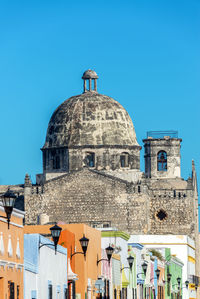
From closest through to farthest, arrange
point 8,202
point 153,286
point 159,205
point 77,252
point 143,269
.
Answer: point 8,202
point 77,252
point 143,269
point 153,286
point 159,205

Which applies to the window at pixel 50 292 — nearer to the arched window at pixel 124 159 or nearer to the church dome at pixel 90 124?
the church dome at pixel 90 124

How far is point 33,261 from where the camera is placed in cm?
2747

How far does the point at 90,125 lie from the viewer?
251 feet

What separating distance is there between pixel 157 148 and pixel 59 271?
5442 centimetres

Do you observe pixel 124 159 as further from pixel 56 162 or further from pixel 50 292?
pixel 50 292

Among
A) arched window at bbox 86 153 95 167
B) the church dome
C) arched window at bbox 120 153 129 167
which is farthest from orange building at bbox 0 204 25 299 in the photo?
arched window at bbox 120 153 129 167

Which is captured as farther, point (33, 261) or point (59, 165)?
point (59, 165)

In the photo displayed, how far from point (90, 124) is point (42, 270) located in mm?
48681

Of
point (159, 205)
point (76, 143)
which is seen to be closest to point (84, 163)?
point (76, 143)

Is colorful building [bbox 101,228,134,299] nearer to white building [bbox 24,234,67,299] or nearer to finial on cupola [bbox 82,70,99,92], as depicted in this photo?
white building [bbox 24,234,67,299]

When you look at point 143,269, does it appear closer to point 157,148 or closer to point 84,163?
point 84,163

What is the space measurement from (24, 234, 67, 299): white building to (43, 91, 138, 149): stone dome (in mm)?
45732

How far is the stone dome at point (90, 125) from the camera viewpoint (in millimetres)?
76500

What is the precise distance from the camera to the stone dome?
251 feet
